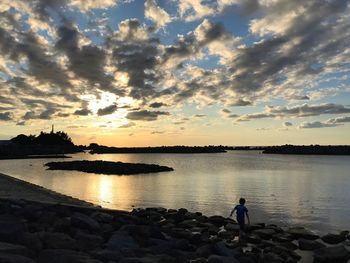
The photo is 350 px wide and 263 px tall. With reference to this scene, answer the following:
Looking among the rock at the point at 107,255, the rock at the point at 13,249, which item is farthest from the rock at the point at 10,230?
the rock at the point at 107,255

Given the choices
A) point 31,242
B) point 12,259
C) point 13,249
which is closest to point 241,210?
point 31,242

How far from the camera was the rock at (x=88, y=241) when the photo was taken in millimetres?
13027

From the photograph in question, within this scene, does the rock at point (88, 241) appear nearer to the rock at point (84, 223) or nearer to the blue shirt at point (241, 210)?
the rock at point (84, 223)

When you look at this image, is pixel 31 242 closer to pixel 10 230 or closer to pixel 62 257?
pixel 10 230

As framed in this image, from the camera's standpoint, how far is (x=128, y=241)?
558 inches

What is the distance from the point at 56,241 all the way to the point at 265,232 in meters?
12.6

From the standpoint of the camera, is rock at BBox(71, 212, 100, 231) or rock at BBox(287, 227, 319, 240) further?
rock at BBox(287, 227, 319, 240)

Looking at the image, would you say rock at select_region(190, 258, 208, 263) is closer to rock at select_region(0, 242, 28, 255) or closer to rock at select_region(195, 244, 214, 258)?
rock at select_region(195, 244, 214, 258)

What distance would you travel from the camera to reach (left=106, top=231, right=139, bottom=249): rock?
1367 cm

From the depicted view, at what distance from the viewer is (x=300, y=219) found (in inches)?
1156

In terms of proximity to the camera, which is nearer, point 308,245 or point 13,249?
point 13,249

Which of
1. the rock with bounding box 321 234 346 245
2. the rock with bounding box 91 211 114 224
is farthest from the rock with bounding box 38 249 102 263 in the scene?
the rock with bounding box 321 234 346 245

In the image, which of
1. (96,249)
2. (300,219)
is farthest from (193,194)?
(96,249)

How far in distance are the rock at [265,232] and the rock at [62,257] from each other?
41.4 ft
